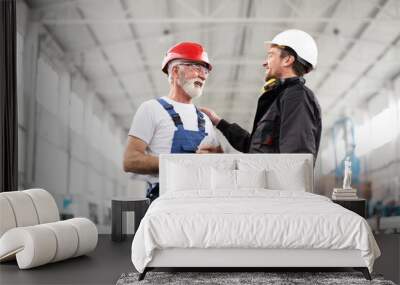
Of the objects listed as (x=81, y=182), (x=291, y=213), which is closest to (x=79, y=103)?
(x=81, y=182)

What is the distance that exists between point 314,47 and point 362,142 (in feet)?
3.97

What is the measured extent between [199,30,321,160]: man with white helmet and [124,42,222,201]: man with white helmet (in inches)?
7.4

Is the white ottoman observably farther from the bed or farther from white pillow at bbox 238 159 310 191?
white pillow at bbox 238 159 310 191

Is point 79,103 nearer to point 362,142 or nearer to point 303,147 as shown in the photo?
point 303,147

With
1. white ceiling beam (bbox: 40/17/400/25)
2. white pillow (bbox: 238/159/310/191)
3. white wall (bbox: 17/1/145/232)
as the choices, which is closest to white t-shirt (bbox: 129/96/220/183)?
white pillow (bbox: 238/159/310/191)

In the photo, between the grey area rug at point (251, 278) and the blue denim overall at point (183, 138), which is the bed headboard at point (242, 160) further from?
the grey area rug at point (251, 278)

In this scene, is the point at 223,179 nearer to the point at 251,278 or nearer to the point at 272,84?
the point at 272,84

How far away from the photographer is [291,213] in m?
3.55

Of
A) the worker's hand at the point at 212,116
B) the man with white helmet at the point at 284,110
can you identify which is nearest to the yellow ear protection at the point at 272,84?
the man with white helmet at the point at 284,110

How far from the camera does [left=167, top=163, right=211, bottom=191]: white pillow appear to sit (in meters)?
4.83

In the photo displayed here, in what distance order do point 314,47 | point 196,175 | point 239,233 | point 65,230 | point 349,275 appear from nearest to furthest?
point 239,233 → point 349,275 → point 65,230 → point 196,175 → point 314,47

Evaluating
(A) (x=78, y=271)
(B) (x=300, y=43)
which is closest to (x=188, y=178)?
(A) (x=78, y=271)

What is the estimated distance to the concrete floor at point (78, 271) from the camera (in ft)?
12.1

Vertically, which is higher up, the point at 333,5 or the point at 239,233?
the point at 333,5
